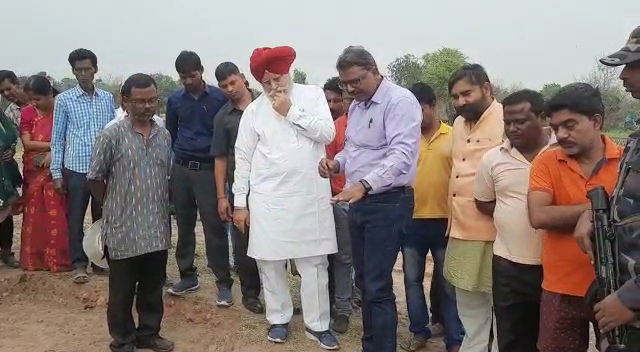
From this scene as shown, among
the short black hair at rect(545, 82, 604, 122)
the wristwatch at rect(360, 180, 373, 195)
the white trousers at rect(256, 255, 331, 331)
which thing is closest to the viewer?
the short black hair at rect(545, 82, 604, 122)

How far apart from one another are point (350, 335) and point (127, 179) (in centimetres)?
196

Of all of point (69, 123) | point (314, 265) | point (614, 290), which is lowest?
A: point (314, 265)

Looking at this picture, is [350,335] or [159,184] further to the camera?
[350,335]

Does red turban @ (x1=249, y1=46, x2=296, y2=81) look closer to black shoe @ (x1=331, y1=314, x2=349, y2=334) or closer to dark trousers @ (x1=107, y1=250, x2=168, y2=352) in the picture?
dark trousers @ (x1=107, y1=250, x2=168, y2=352)

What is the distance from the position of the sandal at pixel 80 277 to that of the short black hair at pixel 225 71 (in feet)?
7.08

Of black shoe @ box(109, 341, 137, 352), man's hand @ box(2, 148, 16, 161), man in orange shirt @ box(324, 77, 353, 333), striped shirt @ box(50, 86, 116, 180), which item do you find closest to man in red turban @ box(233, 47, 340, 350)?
man in orange shirt @ box(324, 77, 353, 333)

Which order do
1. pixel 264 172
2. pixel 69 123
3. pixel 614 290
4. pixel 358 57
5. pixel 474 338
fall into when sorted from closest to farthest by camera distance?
1. pixel 614 290
2. pixel 358 57
3. pixel 474 338
4. pixel 264 172
5. pixel 69 123

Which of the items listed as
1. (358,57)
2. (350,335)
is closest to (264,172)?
(358,57)

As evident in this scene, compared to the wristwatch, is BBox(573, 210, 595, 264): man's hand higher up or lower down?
lower down

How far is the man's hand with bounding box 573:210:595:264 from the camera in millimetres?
2371

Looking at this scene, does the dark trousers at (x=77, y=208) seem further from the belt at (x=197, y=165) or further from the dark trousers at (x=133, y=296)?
the dark trousers at (x=133, y=296)

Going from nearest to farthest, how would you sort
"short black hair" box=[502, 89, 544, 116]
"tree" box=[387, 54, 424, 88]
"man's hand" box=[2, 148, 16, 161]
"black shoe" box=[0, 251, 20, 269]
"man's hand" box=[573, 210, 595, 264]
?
"man's hand" box=[573, 210, 595, 264], "short black hair" box=[502, 89, 544, 116], "man's hand" box=[2, 148, 16, 161], "black shoe" box=[0, 251, 20, 269], "tree" box=[387, 54, 424, 88]

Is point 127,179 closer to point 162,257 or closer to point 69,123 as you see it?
point 162,257

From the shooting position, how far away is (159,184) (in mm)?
4012
